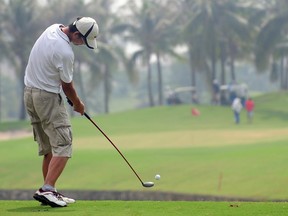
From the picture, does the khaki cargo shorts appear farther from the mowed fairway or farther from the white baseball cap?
the mowed fairway

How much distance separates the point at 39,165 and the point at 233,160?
26.0 feet

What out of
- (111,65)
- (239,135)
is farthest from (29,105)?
(111,65)

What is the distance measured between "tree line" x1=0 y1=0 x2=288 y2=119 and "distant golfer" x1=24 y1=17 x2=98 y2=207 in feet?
193

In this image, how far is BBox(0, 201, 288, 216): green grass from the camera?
8883 millimetres

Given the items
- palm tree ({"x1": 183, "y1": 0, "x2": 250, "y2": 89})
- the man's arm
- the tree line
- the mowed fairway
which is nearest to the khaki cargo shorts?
the man's arm

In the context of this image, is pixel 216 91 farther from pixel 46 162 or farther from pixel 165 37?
pixel 46 162

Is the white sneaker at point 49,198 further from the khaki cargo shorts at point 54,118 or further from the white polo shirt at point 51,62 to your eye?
the white polo shirt at point 51,62

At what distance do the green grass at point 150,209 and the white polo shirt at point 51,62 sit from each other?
4.66ft

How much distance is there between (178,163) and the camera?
95.3 feet

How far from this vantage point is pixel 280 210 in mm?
9031

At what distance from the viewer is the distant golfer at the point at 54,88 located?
950 centimetres

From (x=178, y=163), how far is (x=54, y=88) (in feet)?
64.7

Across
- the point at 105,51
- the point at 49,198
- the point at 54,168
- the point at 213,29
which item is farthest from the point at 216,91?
the point at 49,198

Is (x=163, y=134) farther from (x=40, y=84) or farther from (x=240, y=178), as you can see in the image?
(x=40, y=84)
